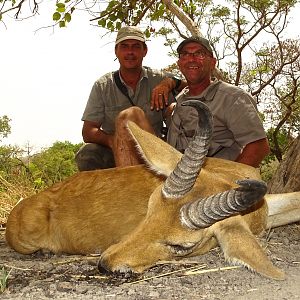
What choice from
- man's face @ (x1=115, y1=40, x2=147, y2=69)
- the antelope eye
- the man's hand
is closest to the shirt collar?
the man's hand

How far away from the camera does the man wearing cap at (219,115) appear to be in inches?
244

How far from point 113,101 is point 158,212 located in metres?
3.89

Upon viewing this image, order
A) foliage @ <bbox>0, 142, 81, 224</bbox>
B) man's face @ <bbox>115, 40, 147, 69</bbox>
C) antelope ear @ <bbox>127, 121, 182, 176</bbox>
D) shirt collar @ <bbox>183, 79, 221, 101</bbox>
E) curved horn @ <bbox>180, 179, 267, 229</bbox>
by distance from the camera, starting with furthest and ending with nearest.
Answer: foliage @ <bbox>0, 142, 81, 224</bbox>, man's face @ <bbox>115, 40, 147, 69</bbox>, shirt collar @ <bbox>183, 79, 221, 101</bbox>, antelope ear @ <bbox>127, 121, 182, 176</bbox>, curved horn @ <bbox>180, 179, 267, 229</bbox>

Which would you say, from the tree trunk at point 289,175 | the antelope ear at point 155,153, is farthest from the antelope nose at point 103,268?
the tree trunk at point 289,175

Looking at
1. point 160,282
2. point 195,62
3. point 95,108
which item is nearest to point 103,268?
point 160,282

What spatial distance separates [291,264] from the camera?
13.4 feet

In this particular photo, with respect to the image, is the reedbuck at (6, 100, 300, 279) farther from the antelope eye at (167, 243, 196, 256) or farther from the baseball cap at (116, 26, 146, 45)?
the baseball cap at (116, 26, 146, 45)

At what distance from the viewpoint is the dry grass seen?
8.66 metres

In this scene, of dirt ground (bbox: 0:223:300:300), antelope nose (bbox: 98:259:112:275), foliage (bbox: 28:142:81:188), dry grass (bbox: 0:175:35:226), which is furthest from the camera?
foliage (bbox: 28:142:81:188)

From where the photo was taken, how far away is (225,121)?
6344 millimetres

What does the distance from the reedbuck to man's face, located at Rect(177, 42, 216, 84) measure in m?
1.71

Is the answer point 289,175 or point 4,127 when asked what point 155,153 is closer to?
point 289,175

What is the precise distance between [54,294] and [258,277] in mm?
1300

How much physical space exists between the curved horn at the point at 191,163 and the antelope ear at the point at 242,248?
1.22 ft
